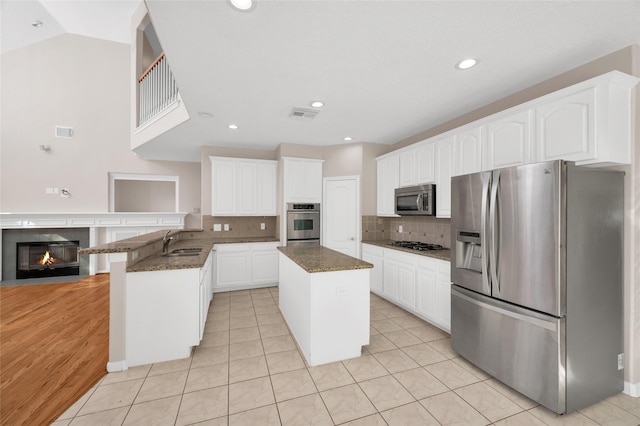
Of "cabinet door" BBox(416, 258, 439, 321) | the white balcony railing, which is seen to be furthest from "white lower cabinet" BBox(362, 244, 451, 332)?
the white balcony railing

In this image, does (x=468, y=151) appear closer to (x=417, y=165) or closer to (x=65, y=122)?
(x=417, y=165)

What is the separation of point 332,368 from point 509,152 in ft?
8.69

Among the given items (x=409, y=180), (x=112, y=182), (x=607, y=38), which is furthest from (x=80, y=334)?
(x=607, y=38)

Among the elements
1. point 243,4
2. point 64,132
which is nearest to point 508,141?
point 243,4

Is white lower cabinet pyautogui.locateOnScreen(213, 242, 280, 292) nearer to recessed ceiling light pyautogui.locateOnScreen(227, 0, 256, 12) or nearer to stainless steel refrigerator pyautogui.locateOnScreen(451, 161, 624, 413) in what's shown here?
stainless steel refrigerator pyautogui.locateOnScreen(451, 161, 624, 413)

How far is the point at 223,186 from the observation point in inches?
185

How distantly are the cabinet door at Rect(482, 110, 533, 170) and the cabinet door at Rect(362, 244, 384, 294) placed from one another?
2.06 m

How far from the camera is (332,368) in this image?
2289 mm

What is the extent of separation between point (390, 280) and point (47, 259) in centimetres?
696

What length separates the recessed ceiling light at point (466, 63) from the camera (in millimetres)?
2129

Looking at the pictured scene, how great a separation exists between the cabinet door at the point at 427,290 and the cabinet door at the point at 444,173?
0.70 meters

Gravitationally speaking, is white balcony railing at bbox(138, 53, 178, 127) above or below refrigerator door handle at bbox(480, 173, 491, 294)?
above

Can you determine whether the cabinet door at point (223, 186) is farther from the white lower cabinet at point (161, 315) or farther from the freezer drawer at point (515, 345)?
the freezer drawer at point (515, 345)

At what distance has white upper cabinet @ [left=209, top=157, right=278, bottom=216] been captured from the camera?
4660 millimetres
